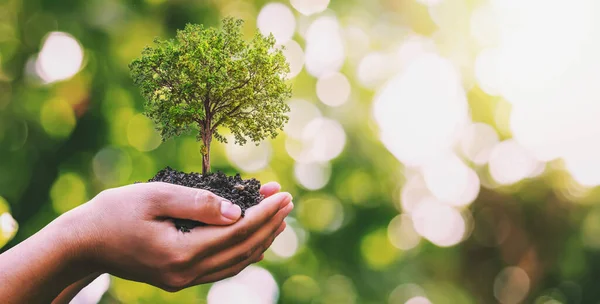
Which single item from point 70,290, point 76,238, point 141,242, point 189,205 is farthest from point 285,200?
point 70,290

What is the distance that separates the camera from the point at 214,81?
1755mm

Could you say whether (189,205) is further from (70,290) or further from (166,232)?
(70,290)

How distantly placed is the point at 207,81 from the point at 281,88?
23cm

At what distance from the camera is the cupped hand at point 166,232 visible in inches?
60.3

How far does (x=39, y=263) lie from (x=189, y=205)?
442 mm

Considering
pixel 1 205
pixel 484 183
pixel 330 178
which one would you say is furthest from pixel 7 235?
pixel 484 183

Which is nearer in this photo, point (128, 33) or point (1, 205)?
point (1, 205)

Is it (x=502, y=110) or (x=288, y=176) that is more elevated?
(x=502, y=110)

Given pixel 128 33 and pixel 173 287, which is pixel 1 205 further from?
pixel 173 287

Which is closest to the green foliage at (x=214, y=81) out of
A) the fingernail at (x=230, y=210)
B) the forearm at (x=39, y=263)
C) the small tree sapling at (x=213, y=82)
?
the small tree sapling at (x=213, y=82)

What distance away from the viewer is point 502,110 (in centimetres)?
345

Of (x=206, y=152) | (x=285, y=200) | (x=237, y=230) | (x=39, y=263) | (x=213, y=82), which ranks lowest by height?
(x=39, y=263)

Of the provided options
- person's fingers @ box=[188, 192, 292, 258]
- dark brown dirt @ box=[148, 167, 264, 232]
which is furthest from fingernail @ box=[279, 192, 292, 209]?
dark brown dirt @ box=[148, 167, 264, 232]

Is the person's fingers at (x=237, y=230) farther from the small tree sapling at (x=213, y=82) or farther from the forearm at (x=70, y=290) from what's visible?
the forearm at (x=70, y=290)
